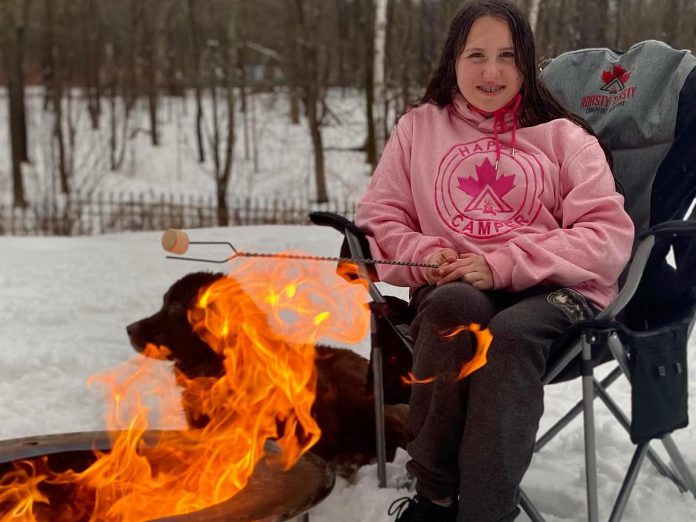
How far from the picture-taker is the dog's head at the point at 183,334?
2648 mm

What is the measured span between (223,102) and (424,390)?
2417cm

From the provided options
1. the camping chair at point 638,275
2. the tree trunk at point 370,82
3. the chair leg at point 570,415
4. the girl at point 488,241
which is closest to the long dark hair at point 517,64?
the girl at point 488,241

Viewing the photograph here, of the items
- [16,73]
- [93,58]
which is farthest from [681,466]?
[93,58]

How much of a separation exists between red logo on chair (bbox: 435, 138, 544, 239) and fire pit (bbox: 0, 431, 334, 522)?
31.8 inches

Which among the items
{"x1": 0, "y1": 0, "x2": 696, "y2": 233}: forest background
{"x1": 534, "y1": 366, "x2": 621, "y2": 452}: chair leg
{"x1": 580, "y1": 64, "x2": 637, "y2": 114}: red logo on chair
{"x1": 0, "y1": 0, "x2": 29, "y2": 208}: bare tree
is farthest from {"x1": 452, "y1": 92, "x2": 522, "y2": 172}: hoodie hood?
{"x1": 0, "y1": 0, "x2": 29, "y2": 208}: bare tree

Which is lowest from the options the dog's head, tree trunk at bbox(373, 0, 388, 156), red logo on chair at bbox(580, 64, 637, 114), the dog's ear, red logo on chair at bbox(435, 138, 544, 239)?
the dog's head

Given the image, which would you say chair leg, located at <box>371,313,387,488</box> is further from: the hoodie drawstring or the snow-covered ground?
the hoodie drawstring

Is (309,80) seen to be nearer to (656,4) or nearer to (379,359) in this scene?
(656,4)

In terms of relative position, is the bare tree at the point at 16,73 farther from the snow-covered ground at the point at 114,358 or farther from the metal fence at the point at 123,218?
the snow-covered ground at the point at 114,358

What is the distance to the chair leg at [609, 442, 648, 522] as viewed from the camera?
2.23 m

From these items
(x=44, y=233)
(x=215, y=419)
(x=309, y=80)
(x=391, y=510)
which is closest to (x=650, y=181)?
(x=391, y=510)

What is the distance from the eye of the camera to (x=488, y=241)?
232cm

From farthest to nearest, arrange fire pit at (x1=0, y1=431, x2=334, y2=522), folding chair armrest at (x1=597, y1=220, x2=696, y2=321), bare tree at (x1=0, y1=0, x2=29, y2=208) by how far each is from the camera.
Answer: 1. bare tree at (x1=0, y1=0, x2=29, y2=208)
2. folding chair armrest at (x1=597, y1=220, x2=696, y2=321)
3. fire pit at (x1=0, y1=431, x2=334, y2=522)

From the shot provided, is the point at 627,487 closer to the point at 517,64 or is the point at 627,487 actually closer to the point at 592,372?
the point at 592,372
